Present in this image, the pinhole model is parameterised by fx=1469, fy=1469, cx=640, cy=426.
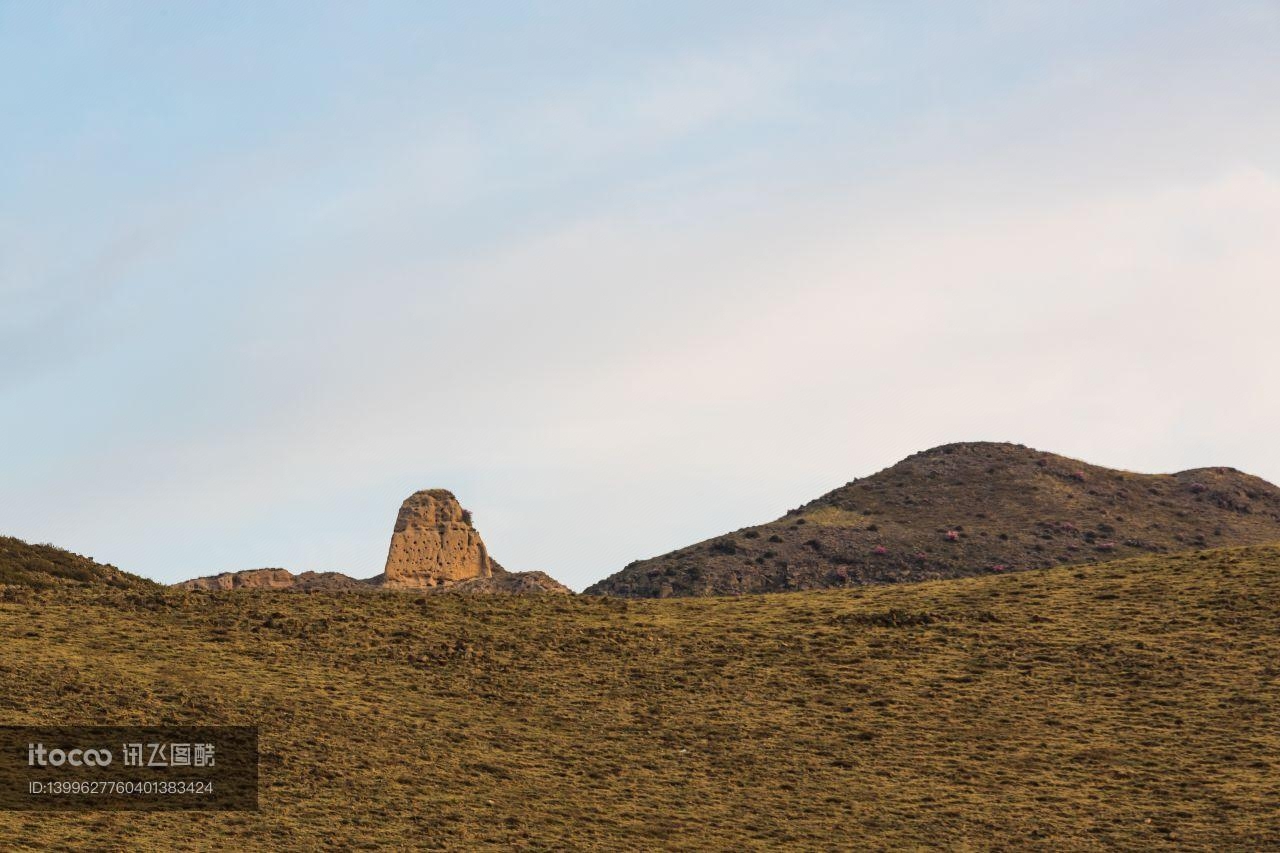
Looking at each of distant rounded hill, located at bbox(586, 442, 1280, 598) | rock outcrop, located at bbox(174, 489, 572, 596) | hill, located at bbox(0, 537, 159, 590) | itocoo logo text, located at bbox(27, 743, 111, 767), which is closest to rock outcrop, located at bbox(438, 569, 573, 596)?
rock outcrop, located at bbox(174, 489, 572, 596)

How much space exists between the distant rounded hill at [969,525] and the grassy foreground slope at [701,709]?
88.6 feet

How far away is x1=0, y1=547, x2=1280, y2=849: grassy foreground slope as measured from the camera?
91.2 feet

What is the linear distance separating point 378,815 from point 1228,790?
56.0 ft

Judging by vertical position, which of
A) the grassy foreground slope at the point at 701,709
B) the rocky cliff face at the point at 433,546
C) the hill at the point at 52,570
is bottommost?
the grassy foreground slope at the point at 701,709

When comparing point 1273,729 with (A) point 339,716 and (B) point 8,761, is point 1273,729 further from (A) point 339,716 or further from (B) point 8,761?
(B) point 8,761

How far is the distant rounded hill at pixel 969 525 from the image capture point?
75.9 metres

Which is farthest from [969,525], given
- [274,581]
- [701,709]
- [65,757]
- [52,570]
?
[65,757]

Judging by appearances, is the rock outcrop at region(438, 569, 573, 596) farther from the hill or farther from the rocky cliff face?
the hill

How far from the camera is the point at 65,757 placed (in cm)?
2872

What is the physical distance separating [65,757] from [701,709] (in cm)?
1460

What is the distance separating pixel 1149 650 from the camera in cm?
4003

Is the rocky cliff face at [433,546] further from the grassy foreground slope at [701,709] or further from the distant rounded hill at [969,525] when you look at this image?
the grassy foreground slope at [701,709]

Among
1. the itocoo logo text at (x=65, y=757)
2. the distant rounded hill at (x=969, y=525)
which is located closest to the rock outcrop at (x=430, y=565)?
the distant rounded hill at (x=969, y=525)

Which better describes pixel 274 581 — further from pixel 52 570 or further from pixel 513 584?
pixel 52 570
